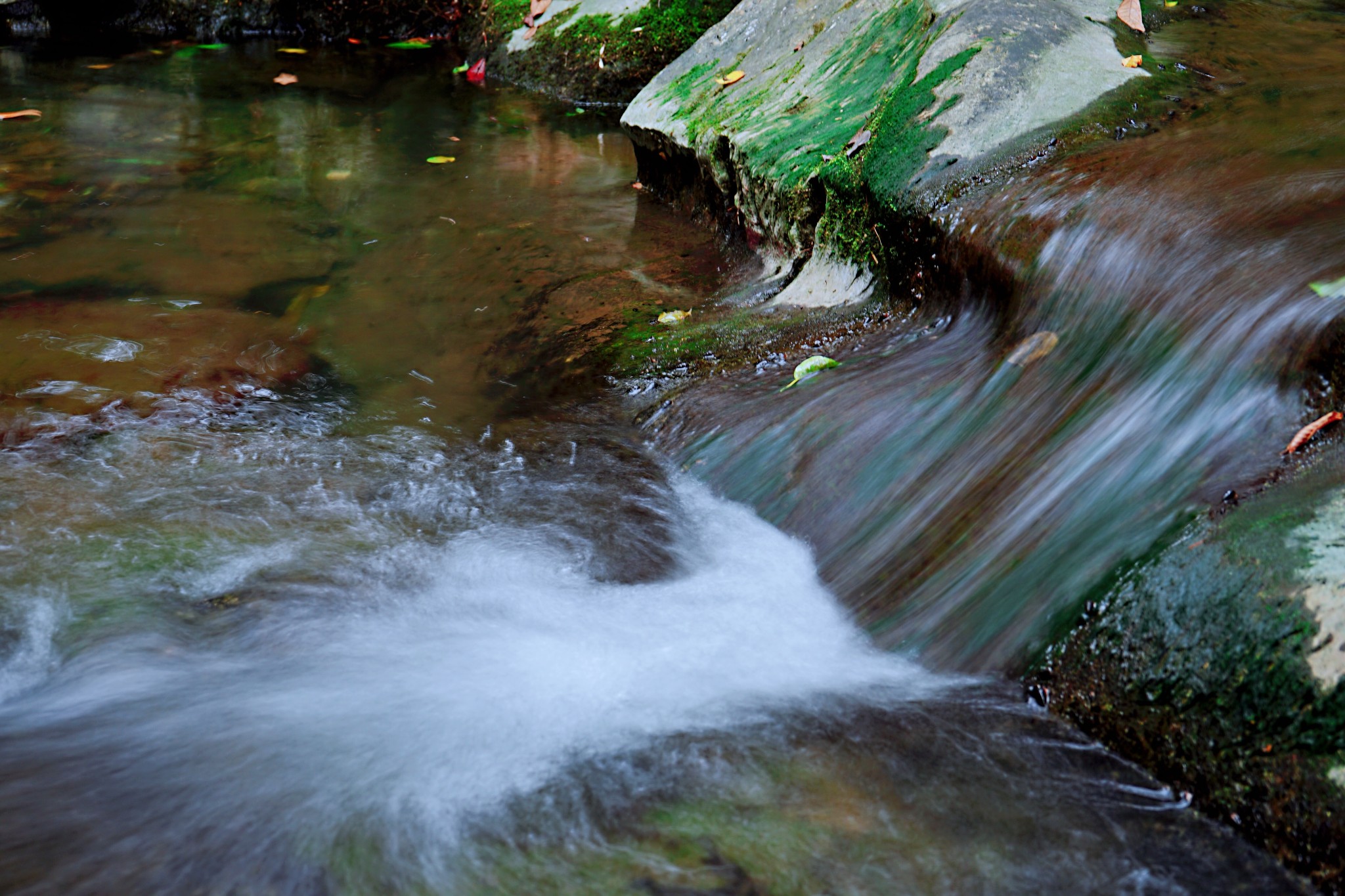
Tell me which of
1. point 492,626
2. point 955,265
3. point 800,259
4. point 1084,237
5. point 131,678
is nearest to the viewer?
point 131,678

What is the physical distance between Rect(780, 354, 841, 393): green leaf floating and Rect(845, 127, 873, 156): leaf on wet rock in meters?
1.17

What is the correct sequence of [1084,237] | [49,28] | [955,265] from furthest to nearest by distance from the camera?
[49,28] → [955,265] → [1084,237]

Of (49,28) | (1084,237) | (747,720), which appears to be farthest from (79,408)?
(49,28)

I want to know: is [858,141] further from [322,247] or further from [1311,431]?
[322,247]

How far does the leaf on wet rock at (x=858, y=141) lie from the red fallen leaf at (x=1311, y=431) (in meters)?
2.52

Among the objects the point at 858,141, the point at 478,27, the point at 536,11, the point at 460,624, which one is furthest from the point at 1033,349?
the point at 478,27

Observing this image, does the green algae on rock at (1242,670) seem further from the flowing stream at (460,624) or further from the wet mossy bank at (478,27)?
the wet mossy bank at (478,27)

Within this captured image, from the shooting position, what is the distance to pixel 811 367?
396cm

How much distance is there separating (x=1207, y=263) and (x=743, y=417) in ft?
5.30

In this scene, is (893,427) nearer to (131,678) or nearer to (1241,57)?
(131,678)

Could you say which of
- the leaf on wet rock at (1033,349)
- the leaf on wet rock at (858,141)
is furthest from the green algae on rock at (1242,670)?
the leaf on wet rock at (858,141)

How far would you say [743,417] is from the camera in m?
Result: 3.85

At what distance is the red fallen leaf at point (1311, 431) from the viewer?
7.95 ft

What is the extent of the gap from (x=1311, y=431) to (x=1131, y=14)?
3.16 meters
